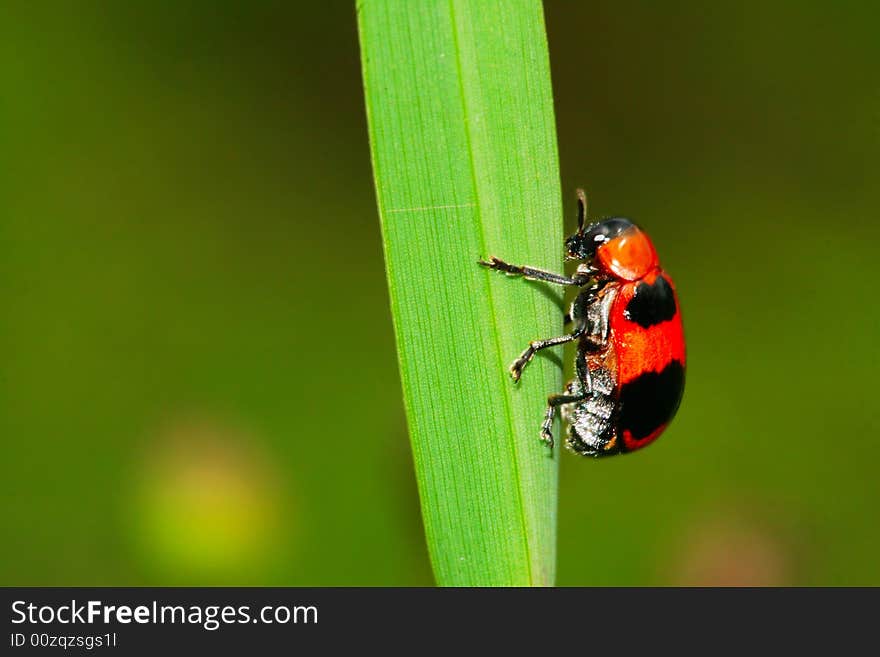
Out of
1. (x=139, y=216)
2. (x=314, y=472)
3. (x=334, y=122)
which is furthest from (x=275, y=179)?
(x=314, y=472)

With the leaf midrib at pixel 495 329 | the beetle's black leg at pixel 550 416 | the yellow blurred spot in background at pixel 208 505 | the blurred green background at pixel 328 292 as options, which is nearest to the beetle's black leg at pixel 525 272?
the leaf midrib at pixel 495 329

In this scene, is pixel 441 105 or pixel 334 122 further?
pixel 334 122

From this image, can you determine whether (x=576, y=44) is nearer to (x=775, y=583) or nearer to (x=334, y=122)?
(x=334, y=122)

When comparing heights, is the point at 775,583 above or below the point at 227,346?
below

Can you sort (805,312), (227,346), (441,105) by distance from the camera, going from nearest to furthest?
(441,105), (227,346), (805,312)

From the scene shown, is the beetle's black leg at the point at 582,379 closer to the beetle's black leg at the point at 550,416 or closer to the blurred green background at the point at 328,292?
the beetle's black leg at the point at 550,416

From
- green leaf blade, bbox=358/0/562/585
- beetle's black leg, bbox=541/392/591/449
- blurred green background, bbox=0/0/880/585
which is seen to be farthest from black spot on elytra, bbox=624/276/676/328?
blurred green background, bbox=0/0/880/585

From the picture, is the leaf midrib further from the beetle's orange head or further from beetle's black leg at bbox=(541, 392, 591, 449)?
the beetle's orange head
